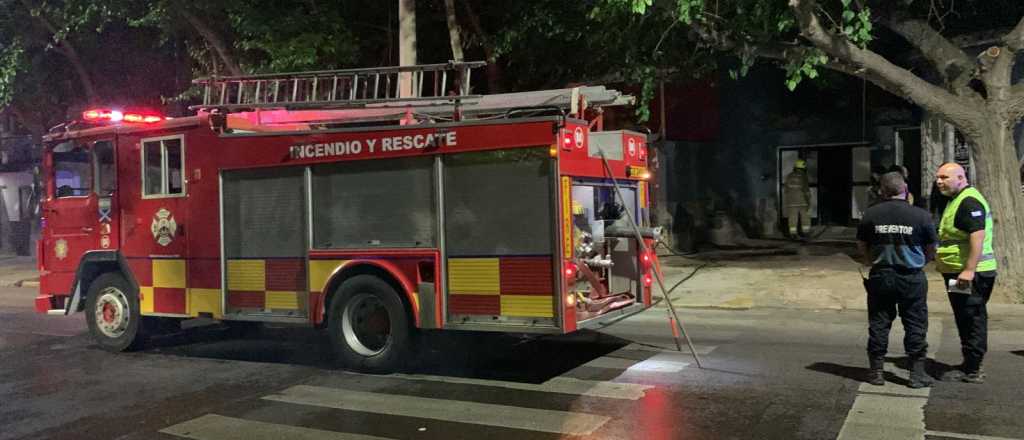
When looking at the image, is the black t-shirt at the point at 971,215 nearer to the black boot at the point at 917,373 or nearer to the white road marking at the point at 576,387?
the black boot at the point at 917,373

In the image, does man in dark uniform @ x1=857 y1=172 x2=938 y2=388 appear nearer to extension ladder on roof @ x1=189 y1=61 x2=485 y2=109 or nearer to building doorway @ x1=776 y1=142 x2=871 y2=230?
extension ladder on roof @ x1=189 y1=61 x2=485 y2=109

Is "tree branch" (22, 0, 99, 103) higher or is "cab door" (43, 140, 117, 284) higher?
"tree branch" (22, 0, 99, 103)

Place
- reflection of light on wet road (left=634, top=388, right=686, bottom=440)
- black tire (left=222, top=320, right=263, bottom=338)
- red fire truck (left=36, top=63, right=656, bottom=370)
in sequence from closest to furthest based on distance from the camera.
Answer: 1. reflection of light on wet road (left=634, top=388, right=686, bottom=440)
2. red fire truck (left=36, top=63, right=656, bottom=370)
3. black tire (left=222, top=320, right=263, bottom=338)

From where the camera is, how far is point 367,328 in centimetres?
709

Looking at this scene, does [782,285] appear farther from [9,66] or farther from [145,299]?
[9,66]

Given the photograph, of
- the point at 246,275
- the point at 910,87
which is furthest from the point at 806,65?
the point at 246,275

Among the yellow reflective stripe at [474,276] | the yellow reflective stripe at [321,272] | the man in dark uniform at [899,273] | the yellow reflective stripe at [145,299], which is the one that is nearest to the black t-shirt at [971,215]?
the man in dark uniform at [899,273]

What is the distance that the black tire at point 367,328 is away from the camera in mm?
6828

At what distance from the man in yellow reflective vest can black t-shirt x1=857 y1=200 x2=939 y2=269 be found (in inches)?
8.3

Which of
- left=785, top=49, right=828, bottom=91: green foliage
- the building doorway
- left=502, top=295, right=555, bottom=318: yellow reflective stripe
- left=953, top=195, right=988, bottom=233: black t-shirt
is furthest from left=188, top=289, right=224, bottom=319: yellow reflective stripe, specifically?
the building doorway

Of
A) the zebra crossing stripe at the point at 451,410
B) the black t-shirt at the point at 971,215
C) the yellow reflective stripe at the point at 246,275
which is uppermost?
the black t-shirt at the point at 971,215

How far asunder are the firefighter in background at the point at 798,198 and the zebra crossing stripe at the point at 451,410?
13346 mm

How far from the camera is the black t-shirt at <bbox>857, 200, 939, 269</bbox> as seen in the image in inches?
225

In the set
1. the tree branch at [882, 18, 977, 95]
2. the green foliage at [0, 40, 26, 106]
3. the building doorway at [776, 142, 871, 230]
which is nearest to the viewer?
the tree branch at [882, 18, 977, 95]
